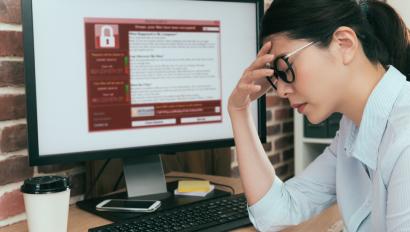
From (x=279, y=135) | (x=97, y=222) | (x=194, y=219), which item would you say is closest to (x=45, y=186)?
(x=97, y=222)

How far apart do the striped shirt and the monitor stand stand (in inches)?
7.5

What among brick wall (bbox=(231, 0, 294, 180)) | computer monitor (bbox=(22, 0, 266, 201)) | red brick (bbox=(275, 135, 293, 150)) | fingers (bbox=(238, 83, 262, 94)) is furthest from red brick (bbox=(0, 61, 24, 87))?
red brick (bbox=(275, 135, 293, 150))

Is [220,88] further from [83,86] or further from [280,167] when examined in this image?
[280,167]

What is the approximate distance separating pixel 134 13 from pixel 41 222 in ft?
1.68

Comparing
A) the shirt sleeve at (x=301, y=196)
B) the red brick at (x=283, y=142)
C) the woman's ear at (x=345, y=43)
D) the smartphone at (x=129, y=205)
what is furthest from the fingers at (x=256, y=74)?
the red brick at (x=283, y=142)

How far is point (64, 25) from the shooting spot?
1.07 metres

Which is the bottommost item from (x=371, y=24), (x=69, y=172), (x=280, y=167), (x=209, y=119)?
(x=280, y=167)

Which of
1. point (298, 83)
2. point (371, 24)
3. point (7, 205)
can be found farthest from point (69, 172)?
point (371, 24)

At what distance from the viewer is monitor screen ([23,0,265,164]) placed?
3.46ft

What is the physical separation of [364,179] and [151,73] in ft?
1.77

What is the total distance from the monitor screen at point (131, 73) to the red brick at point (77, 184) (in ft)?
0.65

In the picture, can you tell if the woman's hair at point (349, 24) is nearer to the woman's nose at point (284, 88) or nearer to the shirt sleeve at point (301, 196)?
the woman's nose at point (284, 88)

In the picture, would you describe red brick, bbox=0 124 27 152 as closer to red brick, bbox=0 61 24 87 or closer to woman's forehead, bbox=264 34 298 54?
red brick, bbox=0 61 24 87

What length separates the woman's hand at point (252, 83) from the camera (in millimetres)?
1016
